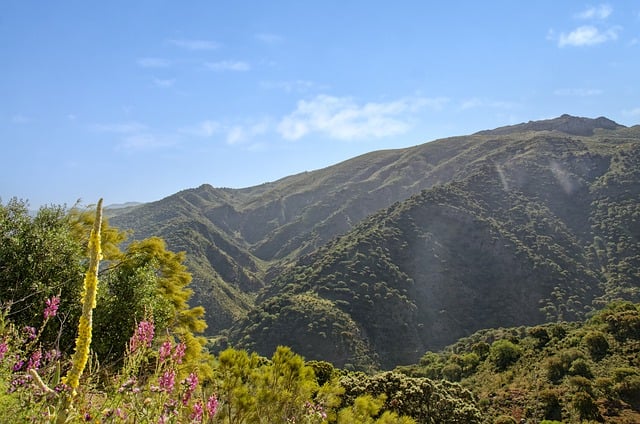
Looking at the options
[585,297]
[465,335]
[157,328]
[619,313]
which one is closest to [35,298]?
[157,328]

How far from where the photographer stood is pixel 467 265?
7369 centimetres

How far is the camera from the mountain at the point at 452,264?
59.9m

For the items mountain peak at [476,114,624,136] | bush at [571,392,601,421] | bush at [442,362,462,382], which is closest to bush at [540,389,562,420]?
bush at [571,392,601,421]

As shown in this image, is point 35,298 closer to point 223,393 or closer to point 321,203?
point 223,393

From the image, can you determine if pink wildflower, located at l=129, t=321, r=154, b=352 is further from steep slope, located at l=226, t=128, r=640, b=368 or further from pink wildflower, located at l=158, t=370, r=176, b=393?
steep slope, located at l=226, t=128, r=640, b=368

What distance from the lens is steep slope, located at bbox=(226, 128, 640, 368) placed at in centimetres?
5996

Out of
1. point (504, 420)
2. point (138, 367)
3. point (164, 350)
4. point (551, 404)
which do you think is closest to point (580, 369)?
point (551, 404)

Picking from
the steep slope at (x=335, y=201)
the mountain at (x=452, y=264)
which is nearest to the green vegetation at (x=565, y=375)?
the mountain at (x=452, y=264)

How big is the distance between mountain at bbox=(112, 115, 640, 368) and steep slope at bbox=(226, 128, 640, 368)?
23 cm

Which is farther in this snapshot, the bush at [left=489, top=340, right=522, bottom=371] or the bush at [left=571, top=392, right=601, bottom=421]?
the bush at [left=489, top=340, right=522, bottom=371]

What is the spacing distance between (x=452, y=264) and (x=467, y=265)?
2.58m

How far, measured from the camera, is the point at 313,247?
118625 mm

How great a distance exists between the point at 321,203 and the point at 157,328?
5165 inches

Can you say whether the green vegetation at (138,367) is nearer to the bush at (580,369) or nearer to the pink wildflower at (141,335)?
the pink wildflower at (141,335)
